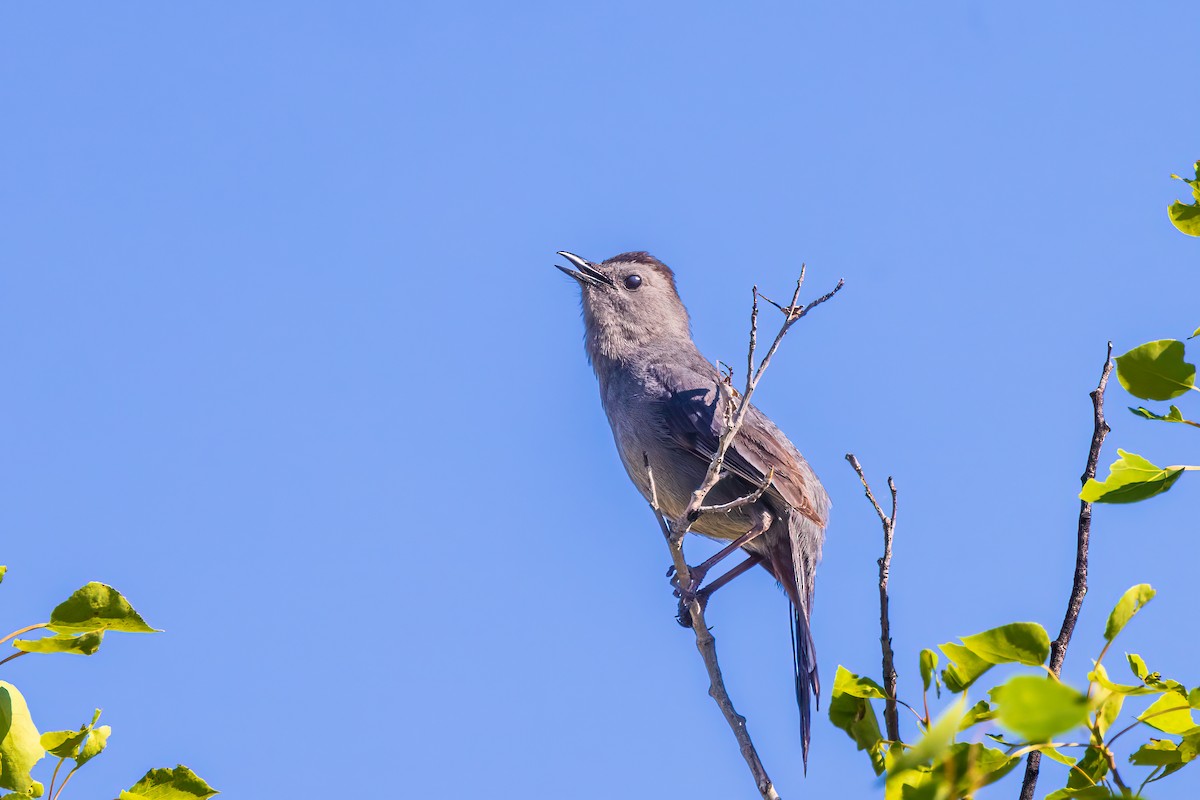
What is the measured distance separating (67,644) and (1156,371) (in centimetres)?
215

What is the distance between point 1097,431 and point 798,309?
155cm

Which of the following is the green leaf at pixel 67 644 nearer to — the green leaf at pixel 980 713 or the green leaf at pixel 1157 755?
the green leaf at pixel 980 713

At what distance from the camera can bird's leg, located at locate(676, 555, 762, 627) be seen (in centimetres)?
588

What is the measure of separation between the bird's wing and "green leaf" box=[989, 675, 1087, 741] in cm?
508

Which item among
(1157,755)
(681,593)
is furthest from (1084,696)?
(681,593)

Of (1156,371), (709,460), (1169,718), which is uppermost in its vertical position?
(709,460)

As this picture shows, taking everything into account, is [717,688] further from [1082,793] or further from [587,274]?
[587,274]

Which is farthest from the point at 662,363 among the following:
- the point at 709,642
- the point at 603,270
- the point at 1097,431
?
the point at 1097,431

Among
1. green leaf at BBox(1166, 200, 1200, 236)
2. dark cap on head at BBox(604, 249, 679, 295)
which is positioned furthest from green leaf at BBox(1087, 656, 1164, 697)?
dark cap on head at BBox(604, 249, 679, 295)

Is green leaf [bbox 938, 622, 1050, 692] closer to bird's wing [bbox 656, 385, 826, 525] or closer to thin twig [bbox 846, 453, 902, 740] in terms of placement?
thin twig [bbox 846, 453, 902, 740]

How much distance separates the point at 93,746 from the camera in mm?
2387

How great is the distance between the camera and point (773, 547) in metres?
6.43

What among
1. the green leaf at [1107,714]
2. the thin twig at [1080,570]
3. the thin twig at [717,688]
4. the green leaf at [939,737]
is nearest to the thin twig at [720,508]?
the thin twig at [717,688]

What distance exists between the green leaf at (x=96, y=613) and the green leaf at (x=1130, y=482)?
72.8 inches
